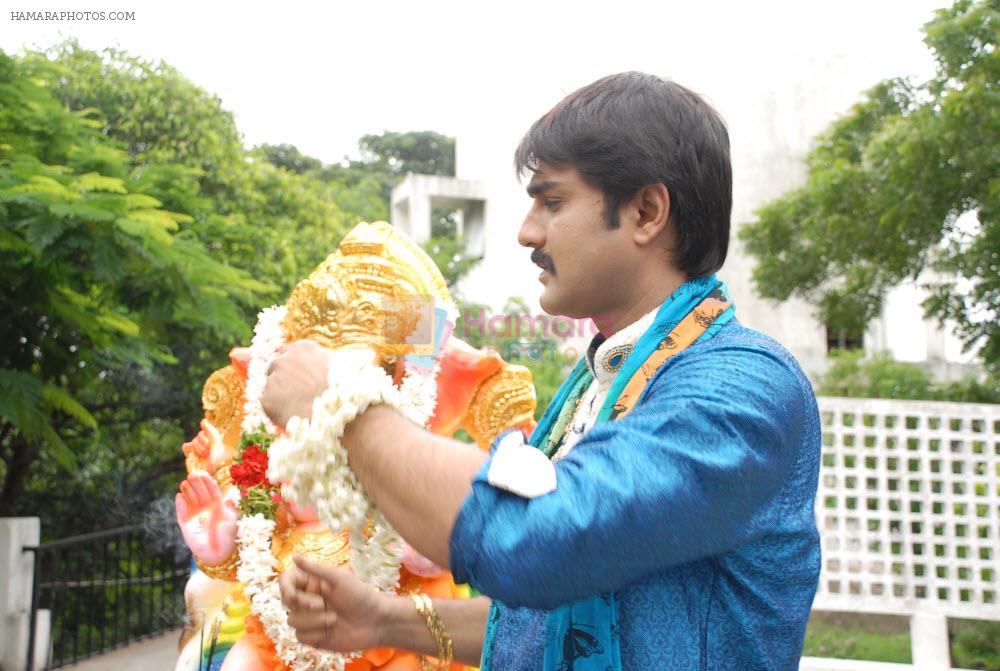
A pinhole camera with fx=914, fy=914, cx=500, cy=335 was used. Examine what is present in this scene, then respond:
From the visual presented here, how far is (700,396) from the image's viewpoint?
0.96 metres

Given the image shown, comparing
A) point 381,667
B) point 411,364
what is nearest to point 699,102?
point 411,364

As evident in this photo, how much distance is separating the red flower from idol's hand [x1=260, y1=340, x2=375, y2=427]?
1.73 meters

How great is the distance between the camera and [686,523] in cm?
92

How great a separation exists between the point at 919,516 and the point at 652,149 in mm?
5698

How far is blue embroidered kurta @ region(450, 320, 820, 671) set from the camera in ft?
2.96

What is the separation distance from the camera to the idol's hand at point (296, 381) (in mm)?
1060

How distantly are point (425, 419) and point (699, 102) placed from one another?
→ 73.2 inches

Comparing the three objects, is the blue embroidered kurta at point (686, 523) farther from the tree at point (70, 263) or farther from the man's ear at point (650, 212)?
the tree at point (70, 263)

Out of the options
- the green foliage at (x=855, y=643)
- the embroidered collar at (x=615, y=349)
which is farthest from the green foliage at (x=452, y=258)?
the embroidered collar at (x=615, y=349)

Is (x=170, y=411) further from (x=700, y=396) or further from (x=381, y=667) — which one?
(x=700, y=396)

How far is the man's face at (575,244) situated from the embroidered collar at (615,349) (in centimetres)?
4

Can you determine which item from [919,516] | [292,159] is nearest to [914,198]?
[919,516]

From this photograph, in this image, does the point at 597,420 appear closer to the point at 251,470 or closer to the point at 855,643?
the point at 251,470

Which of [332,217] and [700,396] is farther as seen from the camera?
[332,217]
